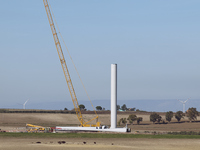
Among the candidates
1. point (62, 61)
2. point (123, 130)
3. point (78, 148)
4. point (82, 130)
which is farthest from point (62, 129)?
point (78, 148)

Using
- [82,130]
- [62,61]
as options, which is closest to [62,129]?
[82,130]

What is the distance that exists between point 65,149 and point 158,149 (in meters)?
17.4

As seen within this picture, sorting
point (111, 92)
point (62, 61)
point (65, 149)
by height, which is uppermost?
point (62, 61)

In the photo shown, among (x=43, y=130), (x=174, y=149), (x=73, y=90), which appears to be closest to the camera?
(x=174, y=149)

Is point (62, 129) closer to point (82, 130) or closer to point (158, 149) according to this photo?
point (82, 130)

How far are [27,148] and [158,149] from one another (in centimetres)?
2386

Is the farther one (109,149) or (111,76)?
(111,76)

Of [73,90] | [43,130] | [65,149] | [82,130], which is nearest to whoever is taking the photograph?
[65,149]

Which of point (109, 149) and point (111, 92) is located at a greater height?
point (111, 92)

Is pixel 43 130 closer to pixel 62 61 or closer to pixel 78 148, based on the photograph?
pixel 62 61

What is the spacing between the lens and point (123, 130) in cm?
15362

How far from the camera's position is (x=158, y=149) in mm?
Result: 85375

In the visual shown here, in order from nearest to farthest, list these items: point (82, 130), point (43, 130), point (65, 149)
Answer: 1. point (65, 149)
2. point (43, 130)
3. point (82, 130)

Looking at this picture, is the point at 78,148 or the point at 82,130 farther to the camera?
the point at 82,130
